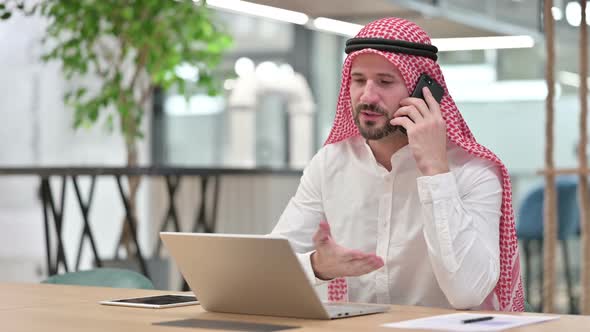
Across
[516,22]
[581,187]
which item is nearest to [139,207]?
[516,22]

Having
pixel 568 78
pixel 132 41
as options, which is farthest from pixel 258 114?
pixel 568 78

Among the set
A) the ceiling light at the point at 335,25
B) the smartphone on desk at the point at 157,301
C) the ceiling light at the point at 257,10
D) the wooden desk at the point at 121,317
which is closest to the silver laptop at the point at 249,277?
the wooden desk at the point at 121,317

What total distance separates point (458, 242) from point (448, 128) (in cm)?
33

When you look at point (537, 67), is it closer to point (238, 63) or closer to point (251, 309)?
point (238, 63)

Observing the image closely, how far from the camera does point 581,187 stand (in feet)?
13.6

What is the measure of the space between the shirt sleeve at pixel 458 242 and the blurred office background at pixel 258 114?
7.82 feet

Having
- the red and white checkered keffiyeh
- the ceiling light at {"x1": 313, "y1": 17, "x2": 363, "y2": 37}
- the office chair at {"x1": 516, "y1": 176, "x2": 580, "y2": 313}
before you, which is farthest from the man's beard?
the office chair at {"x1": 516, "y1": 176, "x2": 580, "y2": 313}

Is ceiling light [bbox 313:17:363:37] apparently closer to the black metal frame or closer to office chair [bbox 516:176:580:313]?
the black metal frame

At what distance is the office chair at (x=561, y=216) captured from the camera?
666 cm

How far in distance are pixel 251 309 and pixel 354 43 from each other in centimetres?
84

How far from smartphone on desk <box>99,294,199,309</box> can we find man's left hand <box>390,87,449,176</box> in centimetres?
60

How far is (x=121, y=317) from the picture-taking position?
7.14ft

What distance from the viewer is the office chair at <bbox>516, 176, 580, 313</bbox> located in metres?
6.66

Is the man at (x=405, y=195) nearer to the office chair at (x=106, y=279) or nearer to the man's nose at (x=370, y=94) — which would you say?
the man's nose at (x=370, y=94)
